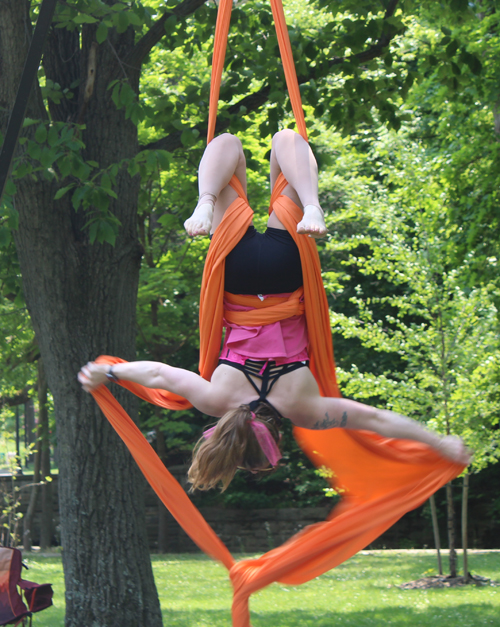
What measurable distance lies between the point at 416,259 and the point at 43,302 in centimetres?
554

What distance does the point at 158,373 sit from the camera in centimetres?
308

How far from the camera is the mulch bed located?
363 inches

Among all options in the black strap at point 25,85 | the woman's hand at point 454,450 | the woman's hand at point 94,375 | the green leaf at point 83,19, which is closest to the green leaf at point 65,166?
the black strap at point 25,85

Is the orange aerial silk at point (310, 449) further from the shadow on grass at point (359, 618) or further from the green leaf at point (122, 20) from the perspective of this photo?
the shadow on grass at point (359, 618)

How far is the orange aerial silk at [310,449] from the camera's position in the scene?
293 centimetres

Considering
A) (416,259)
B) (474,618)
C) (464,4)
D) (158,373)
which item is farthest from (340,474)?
(416,259)

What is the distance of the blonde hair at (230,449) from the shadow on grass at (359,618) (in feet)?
15.3

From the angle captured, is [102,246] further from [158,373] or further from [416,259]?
[416,259]

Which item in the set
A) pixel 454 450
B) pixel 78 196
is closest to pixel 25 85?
pixel 78 196

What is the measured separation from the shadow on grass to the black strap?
5130mm

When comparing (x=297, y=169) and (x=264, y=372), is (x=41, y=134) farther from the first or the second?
(x=264, y=372)

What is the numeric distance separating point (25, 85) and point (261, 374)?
1.95 m

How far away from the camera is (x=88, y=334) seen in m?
5.00

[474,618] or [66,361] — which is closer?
[66,361]
